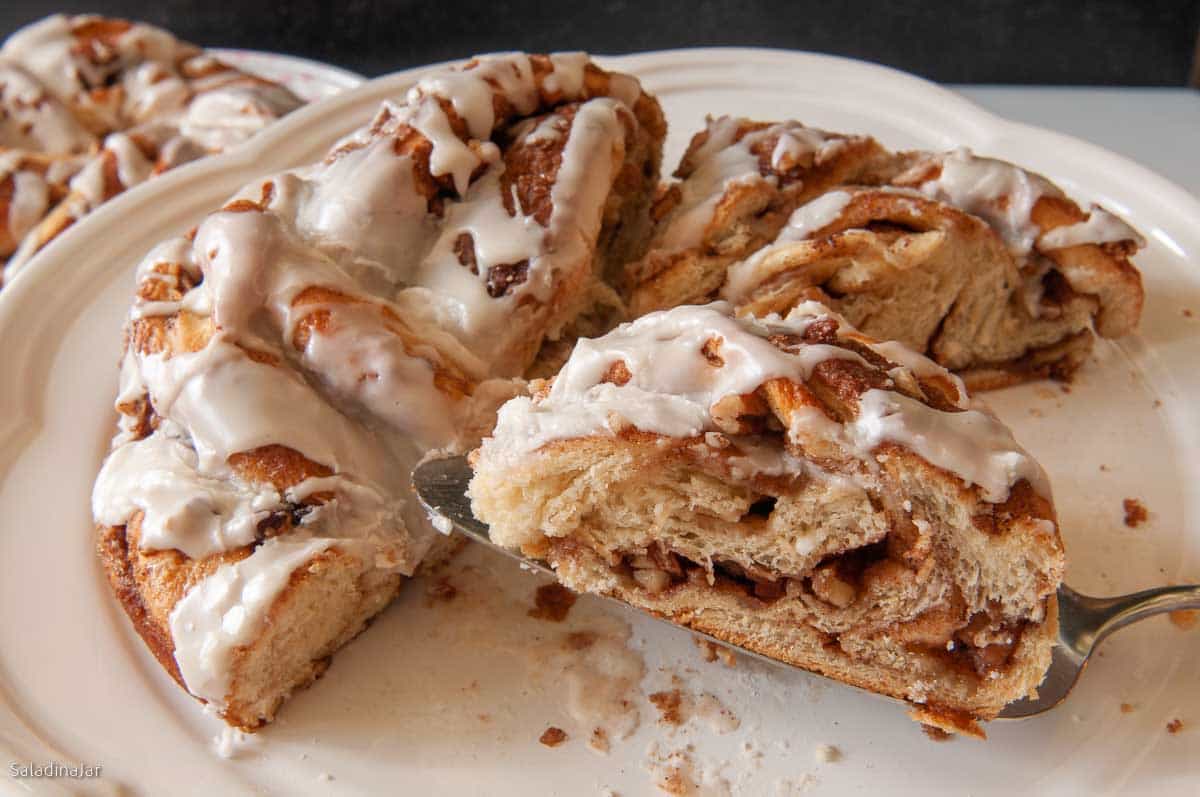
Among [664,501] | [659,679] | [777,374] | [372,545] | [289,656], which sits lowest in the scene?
[659,679]

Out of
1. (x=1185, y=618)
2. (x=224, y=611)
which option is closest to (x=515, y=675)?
(x=224, y=611)

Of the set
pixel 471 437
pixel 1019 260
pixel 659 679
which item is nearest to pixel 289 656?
pixel 471 437

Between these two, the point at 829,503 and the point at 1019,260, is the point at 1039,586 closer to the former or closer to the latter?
the point at 829,503

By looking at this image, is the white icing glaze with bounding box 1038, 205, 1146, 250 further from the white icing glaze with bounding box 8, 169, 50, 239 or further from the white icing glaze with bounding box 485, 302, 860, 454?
the white icing glaze with bounding box 8, 169, 50, 239

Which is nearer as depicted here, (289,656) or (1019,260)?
(289,656)

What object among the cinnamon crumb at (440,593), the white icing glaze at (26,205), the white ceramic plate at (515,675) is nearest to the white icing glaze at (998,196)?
the white ceramic plate at (515,675)

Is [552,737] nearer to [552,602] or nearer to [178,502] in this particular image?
[552,602]

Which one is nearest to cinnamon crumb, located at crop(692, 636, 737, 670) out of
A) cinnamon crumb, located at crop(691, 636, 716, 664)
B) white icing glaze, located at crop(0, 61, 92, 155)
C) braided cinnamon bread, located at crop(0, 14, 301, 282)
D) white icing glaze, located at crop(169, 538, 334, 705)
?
cinnamon crumb, located at crop(691, 636, 716, 664)
